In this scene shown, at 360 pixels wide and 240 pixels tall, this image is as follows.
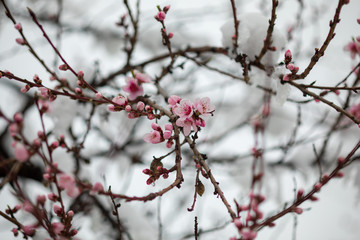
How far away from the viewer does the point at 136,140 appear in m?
3.21

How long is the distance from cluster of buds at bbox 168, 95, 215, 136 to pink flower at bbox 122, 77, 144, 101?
284 mm

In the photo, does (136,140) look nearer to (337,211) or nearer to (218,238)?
(218,238)

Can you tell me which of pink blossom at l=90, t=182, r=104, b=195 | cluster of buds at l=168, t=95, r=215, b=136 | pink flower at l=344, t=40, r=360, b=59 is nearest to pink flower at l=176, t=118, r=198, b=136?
cluster of buds at l=168, t=95, r=215, b=136

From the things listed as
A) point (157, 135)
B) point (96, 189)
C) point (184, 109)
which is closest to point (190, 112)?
point (184, 109)

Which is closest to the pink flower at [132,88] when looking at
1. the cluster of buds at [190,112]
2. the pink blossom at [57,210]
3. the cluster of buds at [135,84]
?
the cluster of buds at [135,84]

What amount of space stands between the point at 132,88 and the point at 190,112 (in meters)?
0.40

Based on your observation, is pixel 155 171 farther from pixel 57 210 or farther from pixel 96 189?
pixel 57 210

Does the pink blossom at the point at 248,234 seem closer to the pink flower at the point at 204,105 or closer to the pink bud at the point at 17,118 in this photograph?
the pink flower at the point at 204,105

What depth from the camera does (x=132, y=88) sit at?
110cm

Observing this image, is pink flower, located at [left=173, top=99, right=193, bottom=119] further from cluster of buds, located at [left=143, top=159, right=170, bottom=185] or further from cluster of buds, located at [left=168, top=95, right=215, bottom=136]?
cluster of buds, located at [left=143, top=159, right=170, bottom=185]

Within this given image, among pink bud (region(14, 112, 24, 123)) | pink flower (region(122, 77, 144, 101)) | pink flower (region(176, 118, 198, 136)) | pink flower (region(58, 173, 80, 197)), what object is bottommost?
pink flower (region(58, 173, 80, 197))

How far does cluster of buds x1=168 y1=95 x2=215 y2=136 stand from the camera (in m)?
0.82

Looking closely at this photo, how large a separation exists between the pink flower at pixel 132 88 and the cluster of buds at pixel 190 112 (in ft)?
0.93

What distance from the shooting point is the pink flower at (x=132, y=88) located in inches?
42.4
